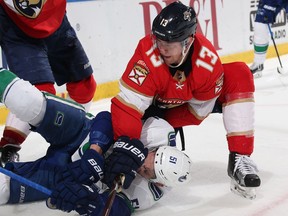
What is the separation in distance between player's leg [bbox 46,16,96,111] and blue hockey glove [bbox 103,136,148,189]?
68 cm

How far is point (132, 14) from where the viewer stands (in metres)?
3.73

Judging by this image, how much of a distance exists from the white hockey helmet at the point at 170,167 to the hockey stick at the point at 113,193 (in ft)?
0.34

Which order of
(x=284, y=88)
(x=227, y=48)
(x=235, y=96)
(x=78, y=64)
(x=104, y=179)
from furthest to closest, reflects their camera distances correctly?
(x=227, y=48) → (x=284, y=88) → (x=78, y=64) → (x=235, y=96) → (x=104, y=179)

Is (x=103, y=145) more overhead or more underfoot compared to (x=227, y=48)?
more overhead

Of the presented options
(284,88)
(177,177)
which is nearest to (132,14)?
(284,88)

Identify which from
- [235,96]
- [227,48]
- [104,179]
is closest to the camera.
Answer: [104,179]

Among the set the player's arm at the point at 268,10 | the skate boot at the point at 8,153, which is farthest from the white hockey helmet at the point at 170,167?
the player's arm at the point at 268,10

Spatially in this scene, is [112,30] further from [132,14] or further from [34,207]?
[34,207]

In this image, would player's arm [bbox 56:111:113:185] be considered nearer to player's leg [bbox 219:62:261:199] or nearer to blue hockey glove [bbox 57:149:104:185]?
blue hockey glove [bbox 57:149:104:185]

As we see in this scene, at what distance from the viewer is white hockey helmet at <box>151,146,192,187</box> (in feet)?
4.65

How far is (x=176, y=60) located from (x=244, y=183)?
389 millimetres

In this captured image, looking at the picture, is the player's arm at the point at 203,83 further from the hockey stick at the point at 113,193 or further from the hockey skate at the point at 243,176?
the hockey stick at the point at 113,193

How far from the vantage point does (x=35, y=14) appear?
1828 millimetres

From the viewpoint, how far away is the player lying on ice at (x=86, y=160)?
1374mm
